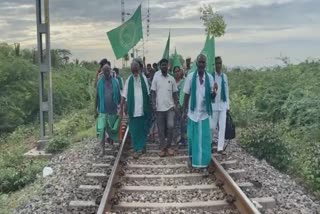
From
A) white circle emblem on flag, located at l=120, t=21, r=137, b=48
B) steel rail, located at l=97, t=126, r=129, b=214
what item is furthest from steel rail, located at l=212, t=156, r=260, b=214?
white circle emblem on flag, located at l=120, t=21, r=137, b=48

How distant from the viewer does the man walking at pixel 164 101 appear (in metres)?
9.88

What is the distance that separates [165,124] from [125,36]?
2.66 metres

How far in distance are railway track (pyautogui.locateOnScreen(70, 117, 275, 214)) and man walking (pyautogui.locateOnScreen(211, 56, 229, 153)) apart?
672 mm

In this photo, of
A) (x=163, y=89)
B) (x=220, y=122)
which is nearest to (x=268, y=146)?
(x=220, y=122)

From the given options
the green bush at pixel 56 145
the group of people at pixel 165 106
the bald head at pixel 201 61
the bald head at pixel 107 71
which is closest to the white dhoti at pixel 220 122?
the group of people at pixel 165 106

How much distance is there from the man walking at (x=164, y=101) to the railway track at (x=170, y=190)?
0.77 m

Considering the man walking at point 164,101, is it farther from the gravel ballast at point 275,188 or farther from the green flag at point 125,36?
the green flag at point 125,36

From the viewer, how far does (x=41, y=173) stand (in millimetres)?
10773

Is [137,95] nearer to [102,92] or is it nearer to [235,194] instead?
[102,92]

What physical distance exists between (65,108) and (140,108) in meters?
17.2

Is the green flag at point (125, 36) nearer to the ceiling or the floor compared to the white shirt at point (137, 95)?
nearer to the ceiling

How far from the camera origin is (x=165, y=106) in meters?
9.98

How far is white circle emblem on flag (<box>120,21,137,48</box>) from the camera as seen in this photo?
11.6 metres

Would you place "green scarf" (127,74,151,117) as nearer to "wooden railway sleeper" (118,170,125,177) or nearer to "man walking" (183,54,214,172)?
"man walking" (183,54,214,172)
